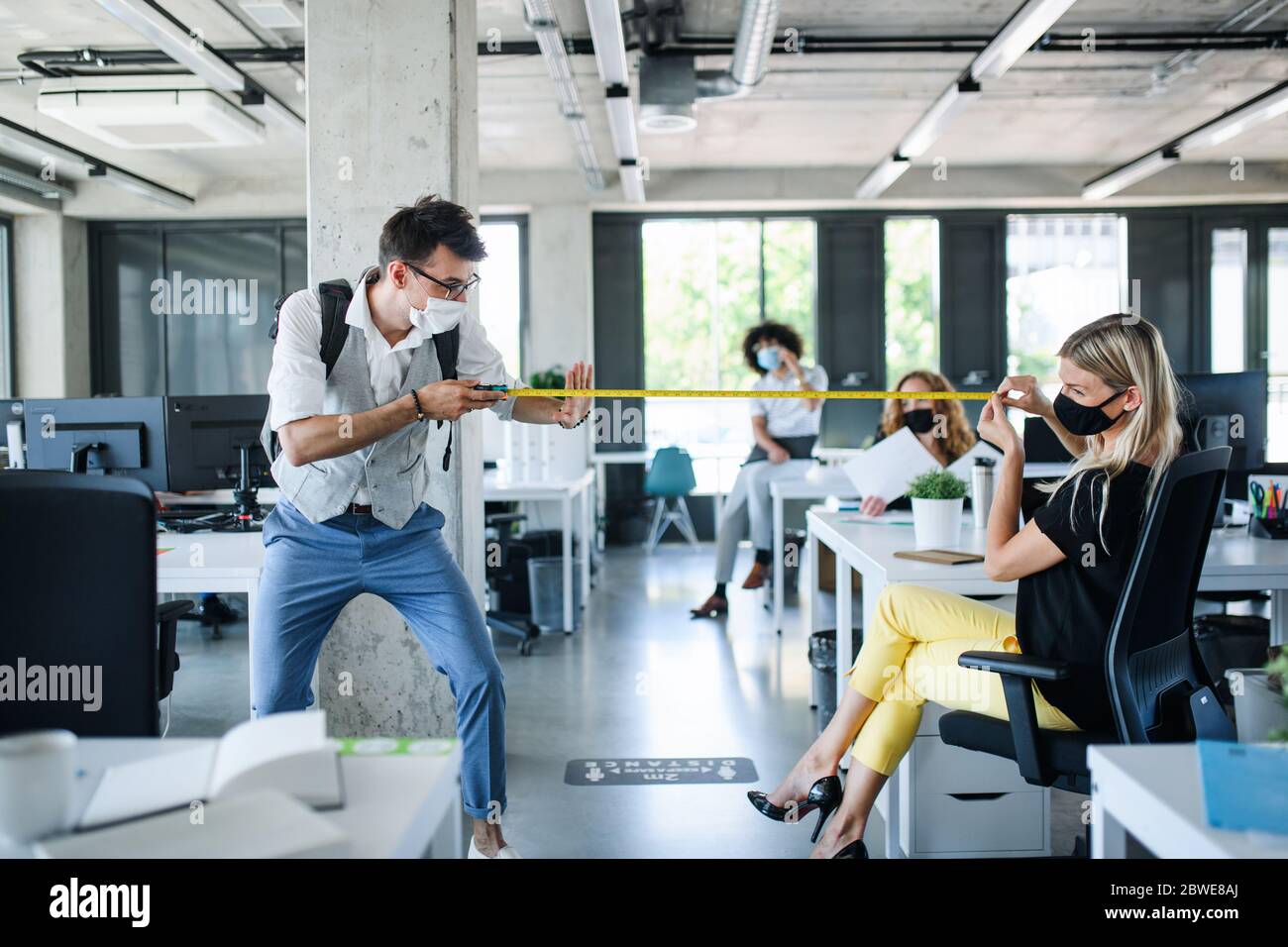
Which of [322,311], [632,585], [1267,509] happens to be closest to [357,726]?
[322,311]

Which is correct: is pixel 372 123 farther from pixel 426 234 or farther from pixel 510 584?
pixel 510 584

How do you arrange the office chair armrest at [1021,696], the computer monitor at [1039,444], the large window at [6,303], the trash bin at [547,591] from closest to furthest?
the office chair armrest at [1021,696] → the computer monitor at [1039,444] → the trash bin at [547,591] → the large window at [6,303]

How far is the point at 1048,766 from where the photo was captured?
2.15m

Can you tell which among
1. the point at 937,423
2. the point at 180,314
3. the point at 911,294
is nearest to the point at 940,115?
the point at 937,423

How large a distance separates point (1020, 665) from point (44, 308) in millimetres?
10384

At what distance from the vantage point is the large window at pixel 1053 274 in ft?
33.8

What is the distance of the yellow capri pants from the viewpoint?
2.46m

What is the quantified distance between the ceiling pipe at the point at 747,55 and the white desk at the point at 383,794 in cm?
458

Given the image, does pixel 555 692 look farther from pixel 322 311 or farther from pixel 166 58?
pixel 166 58

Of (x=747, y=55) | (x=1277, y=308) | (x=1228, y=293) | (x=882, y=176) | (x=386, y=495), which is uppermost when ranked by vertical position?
(x=882, y=176)

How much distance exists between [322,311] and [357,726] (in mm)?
1629

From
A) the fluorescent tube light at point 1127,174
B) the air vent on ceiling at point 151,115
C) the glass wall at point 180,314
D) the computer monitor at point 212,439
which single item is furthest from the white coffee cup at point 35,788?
the glass wall at point 180,314

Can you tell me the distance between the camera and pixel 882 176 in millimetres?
8789

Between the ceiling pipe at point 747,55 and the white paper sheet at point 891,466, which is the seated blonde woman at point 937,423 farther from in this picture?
the ceiling pipe at point 747,55
